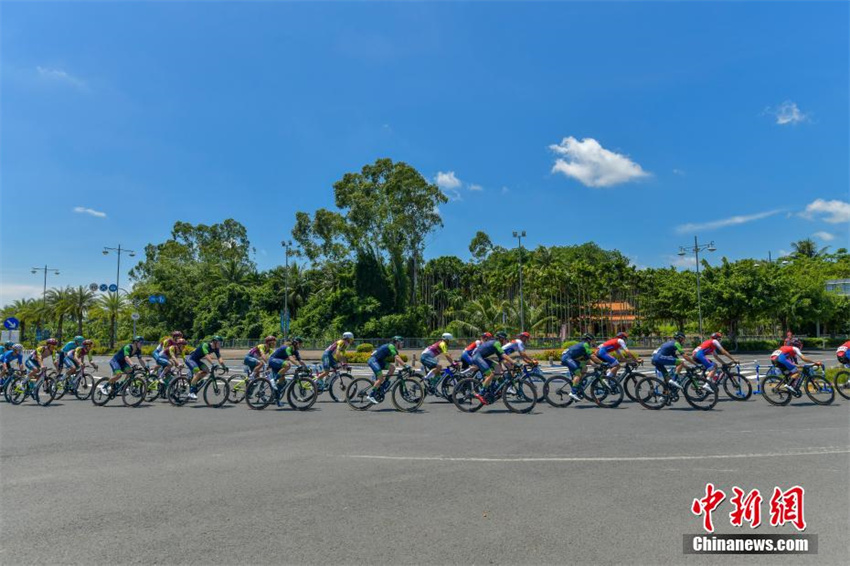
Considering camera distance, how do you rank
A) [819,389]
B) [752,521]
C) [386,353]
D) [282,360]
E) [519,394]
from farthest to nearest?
[282,360], [819,389], [386,353], [519,394], [752,521]

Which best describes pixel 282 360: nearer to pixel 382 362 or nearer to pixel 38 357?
pixel 382 362

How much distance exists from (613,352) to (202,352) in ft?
34.0

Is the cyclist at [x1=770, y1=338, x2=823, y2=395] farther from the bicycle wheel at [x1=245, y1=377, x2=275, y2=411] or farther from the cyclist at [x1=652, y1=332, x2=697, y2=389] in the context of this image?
the bicycle wheel at [x1=245, y1=377, x2=275, y2=411]

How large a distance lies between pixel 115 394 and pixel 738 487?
47.9 ft

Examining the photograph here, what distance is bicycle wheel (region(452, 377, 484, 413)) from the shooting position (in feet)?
40.6

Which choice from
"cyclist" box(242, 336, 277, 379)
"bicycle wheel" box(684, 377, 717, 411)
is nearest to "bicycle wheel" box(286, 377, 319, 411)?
"cyclist" box(242, 336, 277, 379)

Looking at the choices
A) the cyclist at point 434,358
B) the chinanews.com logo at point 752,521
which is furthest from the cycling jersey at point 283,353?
the chinanews.com logo at point 752,521

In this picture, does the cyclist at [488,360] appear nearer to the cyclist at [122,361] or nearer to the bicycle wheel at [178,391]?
the bicycle wheel at [178,391]

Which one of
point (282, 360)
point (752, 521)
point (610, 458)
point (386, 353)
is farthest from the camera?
point (282, 360)

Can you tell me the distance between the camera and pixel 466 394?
490 inches

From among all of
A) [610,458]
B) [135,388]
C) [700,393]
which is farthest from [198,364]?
[700,393]

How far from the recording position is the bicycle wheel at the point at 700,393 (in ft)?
40.2

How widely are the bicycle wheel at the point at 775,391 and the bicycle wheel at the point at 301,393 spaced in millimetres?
11036

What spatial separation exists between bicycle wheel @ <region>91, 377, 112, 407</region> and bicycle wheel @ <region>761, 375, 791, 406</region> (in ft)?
55.6
